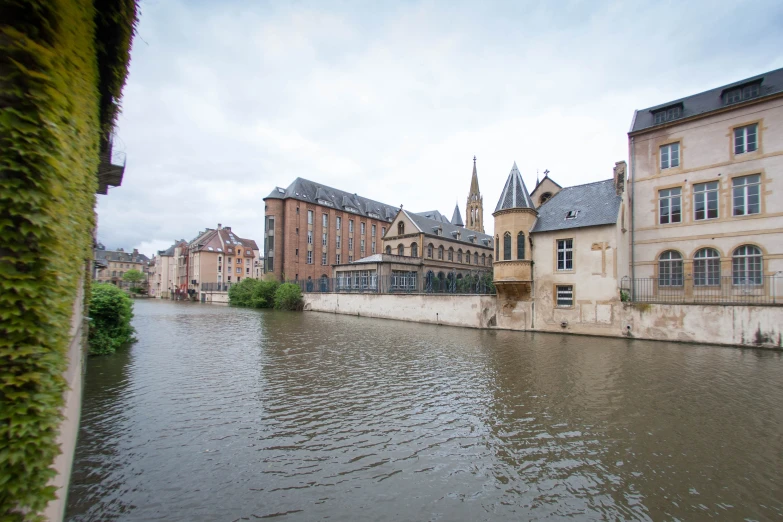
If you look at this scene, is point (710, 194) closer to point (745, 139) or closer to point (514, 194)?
point (745, 139)

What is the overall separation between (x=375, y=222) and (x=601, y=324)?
2064 inches

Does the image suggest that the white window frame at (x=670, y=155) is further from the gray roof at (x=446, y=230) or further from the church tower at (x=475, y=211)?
the church tower at (x=475, y=211)

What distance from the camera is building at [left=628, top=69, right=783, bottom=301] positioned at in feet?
62.9

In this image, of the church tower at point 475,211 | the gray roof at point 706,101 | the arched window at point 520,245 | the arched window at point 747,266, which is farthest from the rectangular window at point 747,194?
the church tower at point 475,211

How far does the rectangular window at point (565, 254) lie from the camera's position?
71.4 feet

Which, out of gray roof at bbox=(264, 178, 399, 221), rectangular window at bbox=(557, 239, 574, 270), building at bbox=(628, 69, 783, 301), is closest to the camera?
building at bbox=(628, 69, 783, 301)

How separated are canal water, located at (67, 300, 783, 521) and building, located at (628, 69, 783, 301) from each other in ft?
30.0

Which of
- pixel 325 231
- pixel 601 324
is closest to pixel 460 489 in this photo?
pixel 601 324

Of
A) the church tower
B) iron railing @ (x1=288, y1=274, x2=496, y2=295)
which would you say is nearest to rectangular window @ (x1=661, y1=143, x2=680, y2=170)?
iron railing @ (x1=288, y1=274, x2=496, y2=295)

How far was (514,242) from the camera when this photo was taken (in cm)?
2305

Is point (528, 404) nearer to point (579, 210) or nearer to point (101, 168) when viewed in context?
point (101, 168)

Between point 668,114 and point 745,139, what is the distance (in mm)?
4229

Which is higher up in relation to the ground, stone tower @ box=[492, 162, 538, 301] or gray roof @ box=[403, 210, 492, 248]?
gray roof @ box=[403, 210, 492, 248]

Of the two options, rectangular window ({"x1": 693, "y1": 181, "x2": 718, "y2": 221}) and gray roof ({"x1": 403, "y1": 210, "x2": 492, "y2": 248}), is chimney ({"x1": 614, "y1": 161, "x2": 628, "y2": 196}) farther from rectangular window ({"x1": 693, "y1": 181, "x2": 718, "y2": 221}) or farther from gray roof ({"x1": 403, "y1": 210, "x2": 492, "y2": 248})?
gray roof ({"x1": 403, "y1": 210, "x2": 492, "y2": 248})
